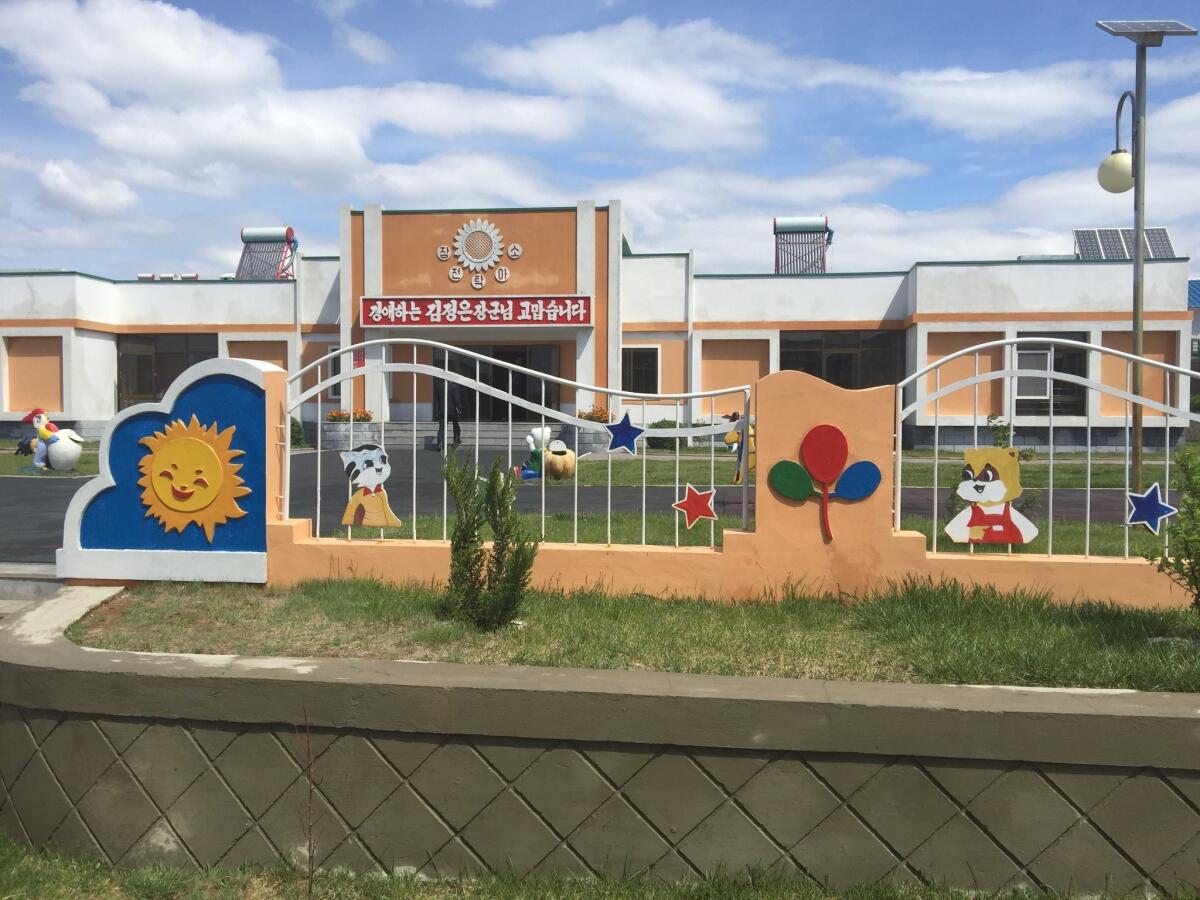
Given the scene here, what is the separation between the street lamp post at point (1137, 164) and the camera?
8500 millimetres

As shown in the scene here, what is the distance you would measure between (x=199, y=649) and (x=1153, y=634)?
14.6 ft

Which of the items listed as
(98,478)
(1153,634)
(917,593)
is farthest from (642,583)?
(98,478)

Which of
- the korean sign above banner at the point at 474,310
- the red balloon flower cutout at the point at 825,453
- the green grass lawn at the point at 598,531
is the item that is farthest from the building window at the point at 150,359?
the red balloon flower cutout at the point at 825,453

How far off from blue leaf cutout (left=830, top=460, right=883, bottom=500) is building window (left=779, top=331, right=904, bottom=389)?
2143cm

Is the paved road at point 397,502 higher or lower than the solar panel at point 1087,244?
lower

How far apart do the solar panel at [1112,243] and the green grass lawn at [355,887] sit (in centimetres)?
2802

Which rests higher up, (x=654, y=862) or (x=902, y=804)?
(x=902, y=804)

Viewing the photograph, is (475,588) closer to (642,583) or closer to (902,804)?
(642,583)

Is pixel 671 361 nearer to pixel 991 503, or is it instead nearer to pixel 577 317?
pixel 577 317

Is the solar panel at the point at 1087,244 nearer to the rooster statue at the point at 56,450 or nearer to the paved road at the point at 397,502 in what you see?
the paved road at the point at 397,502

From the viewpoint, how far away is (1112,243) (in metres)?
27.9

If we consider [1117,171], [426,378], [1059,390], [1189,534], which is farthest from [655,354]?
[1189,534]

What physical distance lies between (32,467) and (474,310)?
38.1 ft

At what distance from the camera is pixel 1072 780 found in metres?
2.95
